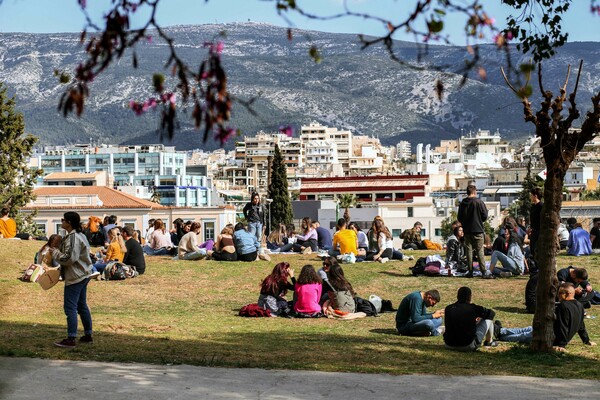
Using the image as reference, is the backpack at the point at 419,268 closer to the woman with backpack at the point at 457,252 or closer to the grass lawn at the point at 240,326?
the grass lawn at the point at 240,326

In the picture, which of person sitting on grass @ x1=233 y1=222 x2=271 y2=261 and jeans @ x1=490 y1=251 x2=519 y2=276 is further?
person sitting on grass @ x1=233 y1=222 x2=271 y2=261

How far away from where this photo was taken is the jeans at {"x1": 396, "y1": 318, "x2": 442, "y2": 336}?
1622cm

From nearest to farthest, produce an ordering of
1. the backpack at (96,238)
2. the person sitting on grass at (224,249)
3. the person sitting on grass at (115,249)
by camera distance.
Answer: the person sitting on grass at (115,249), the person sitting on grass at (224,249), the backpack at (96,238)

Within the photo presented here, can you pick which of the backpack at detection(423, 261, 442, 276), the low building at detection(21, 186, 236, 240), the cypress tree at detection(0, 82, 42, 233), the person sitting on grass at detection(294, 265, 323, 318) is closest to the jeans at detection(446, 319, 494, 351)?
the person sitting on grass at detection(294, 265, 323, 318)

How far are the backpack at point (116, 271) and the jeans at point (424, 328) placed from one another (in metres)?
7.89

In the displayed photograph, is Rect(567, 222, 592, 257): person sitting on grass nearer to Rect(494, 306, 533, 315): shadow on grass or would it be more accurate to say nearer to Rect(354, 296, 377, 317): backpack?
Rect(494, 306, 533, 315): shadow on grass

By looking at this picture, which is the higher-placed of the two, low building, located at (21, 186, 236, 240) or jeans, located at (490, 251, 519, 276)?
low building, located at (21, 186, 236, 240)

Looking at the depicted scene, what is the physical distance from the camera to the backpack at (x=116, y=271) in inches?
883

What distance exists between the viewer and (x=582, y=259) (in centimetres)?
2514

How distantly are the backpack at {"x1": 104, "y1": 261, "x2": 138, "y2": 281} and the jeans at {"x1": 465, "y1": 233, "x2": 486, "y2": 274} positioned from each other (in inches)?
257

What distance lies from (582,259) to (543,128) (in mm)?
12339

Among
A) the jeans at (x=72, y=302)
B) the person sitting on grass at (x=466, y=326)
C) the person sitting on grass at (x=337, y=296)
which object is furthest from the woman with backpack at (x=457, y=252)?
the jeans at (x=72, y=302)

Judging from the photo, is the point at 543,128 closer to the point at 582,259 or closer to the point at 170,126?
the point at 170,126

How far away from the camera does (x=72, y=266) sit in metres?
13.1
